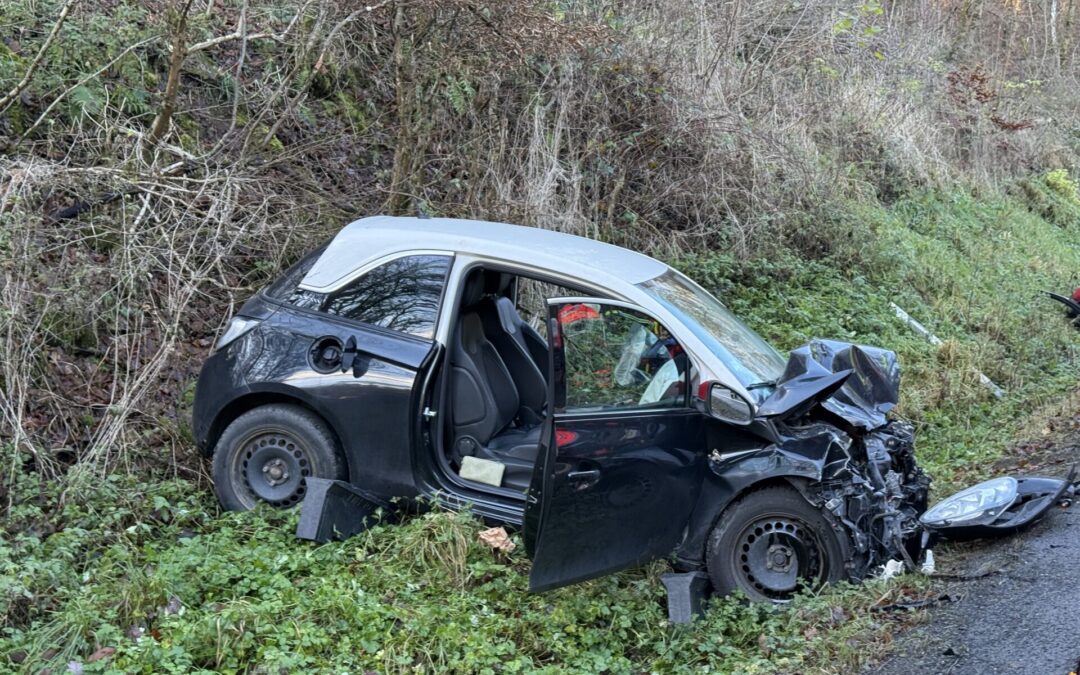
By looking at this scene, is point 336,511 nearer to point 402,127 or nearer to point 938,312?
point 402,127

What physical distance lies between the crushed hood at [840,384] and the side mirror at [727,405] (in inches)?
3.2

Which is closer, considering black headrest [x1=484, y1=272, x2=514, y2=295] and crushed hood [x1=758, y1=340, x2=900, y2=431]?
crushed hood [x1=758, y1=340, x2=900, y2=431]

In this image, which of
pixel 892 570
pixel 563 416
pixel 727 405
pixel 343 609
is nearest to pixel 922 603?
pixel 892 570

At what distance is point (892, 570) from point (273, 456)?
3.41 m

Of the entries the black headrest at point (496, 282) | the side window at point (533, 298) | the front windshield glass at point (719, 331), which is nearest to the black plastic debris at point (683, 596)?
the front windshield glass at point (719, 331)

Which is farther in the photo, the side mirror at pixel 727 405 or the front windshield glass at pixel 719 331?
the front windshield glass at pixel 719 331

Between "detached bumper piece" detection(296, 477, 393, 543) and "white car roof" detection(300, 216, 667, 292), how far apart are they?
120cm

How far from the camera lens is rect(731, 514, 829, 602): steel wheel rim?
17.1 ft

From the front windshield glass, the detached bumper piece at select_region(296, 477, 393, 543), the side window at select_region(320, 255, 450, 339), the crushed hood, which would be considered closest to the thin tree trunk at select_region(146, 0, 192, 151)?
the side window at select_region(320, 255, 450, 339)

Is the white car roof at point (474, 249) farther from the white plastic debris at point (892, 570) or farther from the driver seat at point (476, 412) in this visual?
the white plastic debris at point (892, 570)

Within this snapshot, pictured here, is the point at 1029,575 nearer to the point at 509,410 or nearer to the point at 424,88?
the point at 509,410

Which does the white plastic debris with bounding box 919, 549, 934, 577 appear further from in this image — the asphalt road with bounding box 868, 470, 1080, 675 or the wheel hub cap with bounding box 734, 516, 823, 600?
the wheel hub cap with bounding box 734, 516, 823, 600

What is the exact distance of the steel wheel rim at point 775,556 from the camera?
205 inches

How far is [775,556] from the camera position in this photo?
17.3 ft
